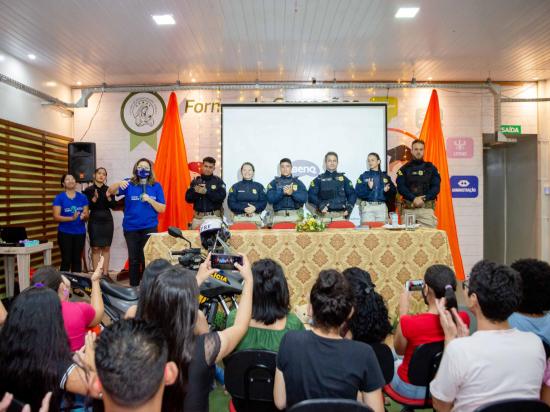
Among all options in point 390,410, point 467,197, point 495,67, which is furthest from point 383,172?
point 390,410

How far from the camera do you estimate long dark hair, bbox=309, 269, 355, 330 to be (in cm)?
141

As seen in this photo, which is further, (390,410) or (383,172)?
(383,172)

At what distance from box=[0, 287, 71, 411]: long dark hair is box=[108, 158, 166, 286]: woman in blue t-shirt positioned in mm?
3524

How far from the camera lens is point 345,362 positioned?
135 cm

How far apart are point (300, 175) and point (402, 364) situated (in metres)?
4.87

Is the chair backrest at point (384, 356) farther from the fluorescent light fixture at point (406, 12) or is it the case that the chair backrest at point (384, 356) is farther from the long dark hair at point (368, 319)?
the fluorescent light fixture at point (406, 12)

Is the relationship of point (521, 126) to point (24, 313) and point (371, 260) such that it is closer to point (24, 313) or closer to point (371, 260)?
point (371, 260)

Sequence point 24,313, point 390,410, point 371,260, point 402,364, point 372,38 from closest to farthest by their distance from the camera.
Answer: point 24,313 → point 402,364 → point 390,410 → point 371,260 → point 372,38

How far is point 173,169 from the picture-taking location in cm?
662

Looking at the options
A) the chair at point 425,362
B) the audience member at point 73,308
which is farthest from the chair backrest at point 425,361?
the audience member at point 73,308

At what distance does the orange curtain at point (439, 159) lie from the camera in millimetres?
6473

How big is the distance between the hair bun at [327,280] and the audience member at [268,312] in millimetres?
490

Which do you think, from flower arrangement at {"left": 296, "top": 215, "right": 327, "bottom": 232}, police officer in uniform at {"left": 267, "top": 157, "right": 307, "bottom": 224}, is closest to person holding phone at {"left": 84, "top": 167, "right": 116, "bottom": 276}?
police officer in uniform at {"left": 267, "top": 157, "right": 307, "bottom": 224}

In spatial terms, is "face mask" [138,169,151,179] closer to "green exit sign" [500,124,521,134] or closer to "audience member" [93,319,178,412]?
"audience member" [93,319,178,412]
